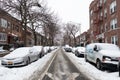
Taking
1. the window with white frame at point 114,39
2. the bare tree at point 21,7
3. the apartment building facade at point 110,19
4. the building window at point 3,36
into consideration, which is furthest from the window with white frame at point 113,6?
the building window at point 3,36

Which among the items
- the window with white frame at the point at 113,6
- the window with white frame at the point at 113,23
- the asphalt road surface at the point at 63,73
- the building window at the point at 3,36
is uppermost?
the window with white frame at the point at 113,6

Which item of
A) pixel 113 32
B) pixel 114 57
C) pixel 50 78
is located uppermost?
pixel 113 32

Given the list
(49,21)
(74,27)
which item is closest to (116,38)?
(49,21)

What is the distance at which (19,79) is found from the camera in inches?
479

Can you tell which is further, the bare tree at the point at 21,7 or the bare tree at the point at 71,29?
the bare tree at the point at 71,29

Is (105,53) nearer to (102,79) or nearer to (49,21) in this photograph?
(102,79)

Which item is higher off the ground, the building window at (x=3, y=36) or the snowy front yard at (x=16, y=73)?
the building window at (x=3, y=36)

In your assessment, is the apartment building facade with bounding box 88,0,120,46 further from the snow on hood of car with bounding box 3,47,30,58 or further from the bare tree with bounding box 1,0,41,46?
the snow on hood of car with bounding box 3,47,30,58

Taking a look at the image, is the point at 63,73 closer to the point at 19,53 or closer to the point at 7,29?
the point at 19,53

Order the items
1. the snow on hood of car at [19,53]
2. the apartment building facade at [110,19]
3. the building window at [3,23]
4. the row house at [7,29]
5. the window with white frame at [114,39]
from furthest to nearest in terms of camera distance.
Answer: the building window at [3,23] < the row house at [7,29] < the window with white frame at [114,39] < the apartment building facade at [110,19] < the snow on hood of car at [19,53]

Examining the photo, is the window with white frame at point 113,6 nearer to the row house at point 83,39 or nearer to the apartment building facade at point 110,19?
the apartment building facade at point 110,19

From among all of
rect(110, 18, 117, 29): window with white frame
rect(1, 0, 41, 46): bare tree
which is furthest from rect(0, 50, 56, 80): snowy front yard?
rect(110, 18, 117, 29): window with white frame

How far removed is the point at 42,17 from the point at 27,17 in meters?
2.35

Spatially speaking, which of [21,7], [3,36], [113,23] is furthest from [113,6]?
[3,36]
